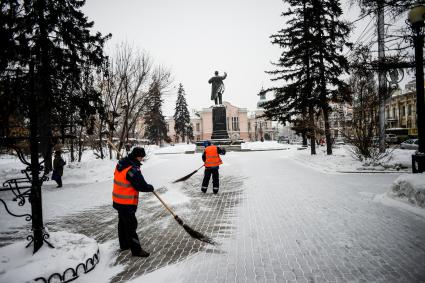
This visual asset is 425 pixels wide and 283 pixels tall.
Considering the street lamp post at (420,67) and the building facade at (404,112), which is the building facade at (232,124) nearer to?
the building facade at (404,112)

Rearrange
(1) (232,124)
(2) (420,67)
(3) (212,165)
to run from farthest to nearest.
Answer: (1) (232,124), (3) (212,165), (2) (420,67)

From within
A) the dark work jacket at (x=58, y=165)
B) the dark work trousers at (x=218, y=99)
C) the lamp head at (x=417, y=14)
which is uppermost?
the dark work trousers at (x=218, y=99)

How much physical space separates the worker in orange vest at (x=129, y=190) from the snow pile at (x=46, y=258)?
1.87ft

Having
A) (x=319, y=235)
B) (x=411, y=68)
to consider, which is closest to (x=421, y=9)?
(x=411, y=68)

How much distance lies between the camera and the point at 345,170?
11977 mm

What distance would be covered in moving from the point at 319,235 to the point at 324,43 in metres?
16.8

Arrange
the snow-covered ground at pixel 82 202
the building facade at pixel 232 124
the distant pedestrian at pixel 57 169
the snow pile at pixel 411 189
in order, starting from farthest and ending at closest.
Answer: the building facade at pixel 232 124
the distant pedestrian at pixel 57 169
the snow pile at pixel 411 189
the snow-covered ground at pixel 82 202

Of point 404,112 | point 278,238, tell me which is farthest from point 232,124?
point 278,238

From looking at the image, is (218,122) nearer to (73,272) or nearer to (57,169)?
(57,169)

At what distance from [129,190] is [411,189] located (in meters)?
6.40

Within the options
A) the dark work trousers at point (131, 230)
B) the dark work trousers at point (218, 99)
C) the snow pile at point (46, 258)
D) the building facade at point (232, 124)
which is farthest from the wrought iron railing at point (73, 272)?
the building facade at point (232, 124)

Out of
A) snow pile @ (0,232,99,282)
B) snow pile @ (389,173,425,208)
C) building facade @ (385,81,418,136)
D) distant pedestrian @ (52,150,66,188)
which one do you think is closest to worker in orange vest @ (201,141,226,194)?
snow pile @ (0,232,99,282)

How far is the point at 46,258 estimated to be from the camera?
3.42 m

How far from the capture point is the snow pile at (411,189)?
5727 mm
